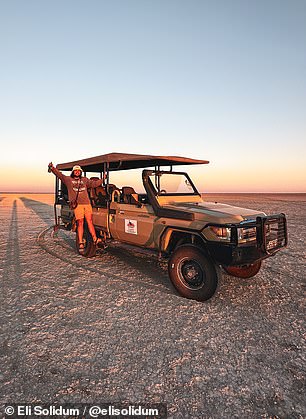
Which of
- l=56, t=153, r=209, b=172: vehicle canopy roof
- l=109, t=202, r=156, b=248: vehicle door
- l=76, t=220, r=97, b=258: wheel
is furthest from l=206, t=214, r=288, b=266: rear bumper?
l=76, t=220, r=97, b=258: wheel

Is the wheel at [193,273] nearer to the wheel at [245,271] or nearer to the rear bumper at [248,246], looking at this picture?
the rear bumper at [248,246]

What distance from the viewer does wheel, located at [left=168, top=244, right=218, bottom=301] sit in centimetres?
402

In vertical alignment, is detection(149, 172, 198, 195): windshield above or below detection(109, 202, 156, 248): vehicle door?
above

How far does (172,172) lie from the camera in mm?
6035

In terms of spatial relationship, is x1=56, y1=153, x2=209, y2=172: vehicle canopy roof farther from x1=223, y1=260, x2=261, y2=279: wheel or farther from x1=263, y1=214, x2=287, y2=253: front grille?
x1=223, y1=260, x2=261, y2=279: wheel

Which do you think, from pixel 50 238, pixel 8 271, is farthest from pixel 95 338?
pixel 50 238

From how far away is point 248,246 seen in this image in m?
3.97

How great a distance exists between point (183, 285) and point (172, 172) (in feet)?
9.08

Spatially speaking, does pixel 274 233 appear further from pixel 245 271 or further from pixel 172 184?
pixel 172 184

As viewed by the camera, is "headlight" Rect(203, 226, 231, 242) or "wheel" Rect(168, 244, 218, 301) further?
"wheel" Rect(168, 244, 218, 301)

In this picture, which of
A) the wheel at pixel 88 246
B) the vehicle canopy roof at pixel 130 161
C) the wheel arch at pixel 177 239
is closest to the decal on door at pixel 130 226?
the wheel arch at pixel 177 239

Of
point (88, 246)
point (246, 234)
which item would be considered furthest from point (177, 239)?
point (88, 246)

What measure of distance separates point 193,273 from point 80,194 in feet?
11.6

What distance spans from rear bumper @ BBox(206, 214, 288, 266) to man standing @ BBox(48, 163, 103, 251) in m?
3.35
